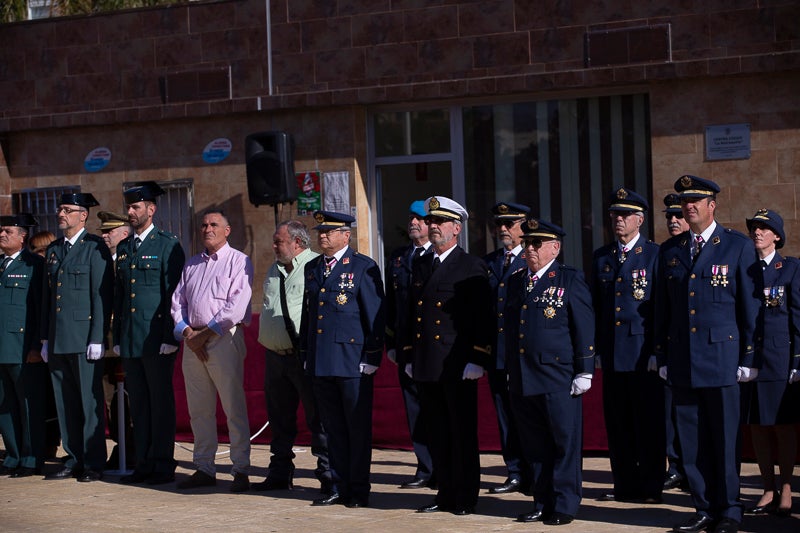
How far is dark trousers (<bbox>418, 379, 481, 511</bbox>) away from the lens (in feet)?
27.5

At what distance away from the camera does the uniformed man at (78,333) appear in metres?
10.4

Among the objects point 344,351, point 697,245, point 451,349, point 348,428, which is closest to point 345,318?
point 344,351

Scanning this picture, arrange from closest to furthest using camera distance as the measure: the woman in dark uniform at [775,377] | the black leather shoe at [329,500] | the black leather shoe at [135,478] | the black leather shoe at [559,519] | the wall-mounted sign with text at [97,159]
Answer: the black leather shoe at [559,519] < the woman in dark uniform at [775,377] < the black leather shoe at [329,500] < the black leather shoe at [135,478] < the wall-mounted sign with text at [97,159]

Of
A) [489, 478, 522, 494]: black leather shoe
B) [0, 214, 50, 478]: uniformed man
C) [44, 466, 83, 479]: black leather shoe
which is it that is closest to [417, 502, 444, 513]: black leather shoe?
[489, 478, 522, 494]: black leather shoe

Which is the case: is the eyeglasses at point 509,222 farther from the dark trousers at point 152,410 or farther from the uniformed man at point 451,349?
the dark trousers at point 152,410

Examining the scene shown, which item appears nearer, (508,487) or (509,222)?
(508,487)

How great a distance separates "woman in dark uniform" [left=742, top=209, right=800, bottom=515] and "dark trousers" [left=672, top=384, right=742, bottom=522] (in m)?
0.74

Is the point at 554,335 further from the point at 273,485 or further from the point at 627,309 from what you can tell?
the point at 273,485

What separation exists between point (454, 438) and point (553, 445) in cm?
64

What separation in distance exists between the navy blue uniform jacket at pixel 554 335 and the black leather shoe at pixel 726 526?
1.14 metres

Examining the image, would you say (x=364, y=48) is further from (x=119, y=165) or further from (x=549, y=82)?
(x=119, y=165)

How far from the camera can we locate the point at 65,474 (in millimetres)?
10609

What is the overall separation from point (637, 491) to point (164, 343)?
11.9 feet

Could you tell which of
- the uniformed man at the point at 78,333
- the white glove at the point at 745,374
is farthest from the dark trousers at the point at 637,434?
the uniformed man at the point at 78,333
